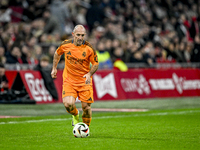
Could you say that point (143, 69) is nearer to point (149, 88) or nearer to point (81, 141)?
point (149, 88)

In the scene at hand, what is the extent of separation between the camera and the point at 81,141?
26.3 ft

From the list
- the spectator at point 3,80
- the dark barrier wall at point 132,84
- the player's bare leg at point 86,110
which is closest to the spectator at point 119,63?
the dark barrier wall at point 132,84

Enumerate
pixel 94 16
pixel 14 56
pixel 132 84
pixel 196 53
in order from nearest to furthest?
1. pixel 14 56
2. pixel 132 84
3. pixel 196 53
4. pixel 94 16

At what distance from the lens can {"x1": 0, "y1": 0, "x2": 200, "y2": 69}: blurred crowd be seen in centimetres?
1917

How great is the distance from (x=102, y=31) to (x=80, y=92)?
43.0ft

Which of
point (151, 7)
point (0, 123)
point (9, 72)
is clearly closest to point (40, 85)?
point (9, 72)

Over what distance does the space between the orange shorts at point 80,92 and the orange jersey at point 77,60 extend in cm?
10

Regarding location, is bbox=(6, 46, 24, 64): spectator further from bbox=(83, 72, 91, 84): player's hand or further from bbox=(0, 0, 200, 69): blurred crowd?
bbox=(83, 72, 91, 84): player's hand

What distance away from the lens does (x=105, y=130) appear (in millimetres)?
9719

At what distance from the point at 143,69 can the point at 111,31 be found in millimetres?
4389

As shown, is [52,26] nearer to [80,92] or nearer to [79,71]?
[79,71]

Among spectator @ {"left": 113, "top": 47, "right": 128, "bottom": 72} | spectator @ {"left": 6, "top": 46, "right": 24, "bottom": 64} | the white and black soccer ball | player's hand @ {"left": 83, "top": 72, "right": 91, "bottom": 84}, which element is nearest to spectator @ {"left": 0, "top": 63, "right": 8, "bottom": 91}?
spectator @ {"left": 6, "top": 46, "right": 24, "bottom": 64}

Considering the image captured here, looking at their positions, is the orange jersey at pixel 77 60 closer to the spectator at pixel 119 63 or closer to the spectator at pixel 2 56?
the spectator at pixel 2 56

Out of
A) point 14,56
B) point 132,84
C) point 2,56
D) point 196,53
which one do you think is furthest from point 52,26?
point 196,53
